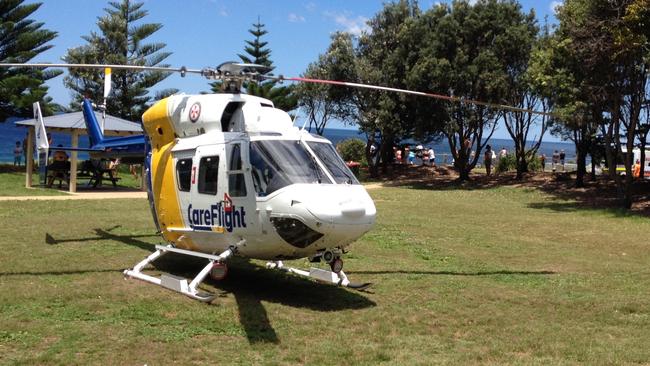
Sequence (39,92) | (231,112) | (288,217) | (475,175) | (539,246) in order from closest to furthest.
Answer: (288,217), (231,112), (539,246), (39,92), (475,175)

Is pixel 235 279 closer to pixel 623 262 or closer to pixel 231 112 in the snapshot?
pixel 231 112

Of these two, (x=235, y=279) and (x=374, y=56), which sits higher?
(x=374, y=56)

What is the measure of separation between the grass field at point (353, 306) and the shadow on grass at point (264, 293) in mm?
24

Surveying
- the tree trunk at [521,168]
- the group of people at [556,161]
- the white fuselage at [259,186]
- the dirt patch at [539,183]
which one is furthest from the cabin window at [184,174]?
the group of people at [556,161]

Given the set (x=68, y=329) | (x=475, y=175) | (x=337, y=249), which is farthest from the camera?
(x=475, y=175)

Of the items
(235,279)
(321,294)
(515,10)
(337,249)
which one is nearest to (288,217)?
(337,249)

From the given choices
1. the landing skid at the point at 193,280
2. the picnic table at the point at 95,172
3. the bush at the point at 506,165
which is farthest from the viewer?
the bush at the point at 506,165

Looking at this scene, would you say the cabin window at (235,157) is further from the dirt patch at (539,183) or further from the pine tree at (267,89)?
the pine tree at (267,89)

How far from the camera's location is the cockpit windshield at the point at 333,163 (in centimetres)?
715

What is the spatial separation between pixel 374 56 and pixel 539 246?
20.9 meters

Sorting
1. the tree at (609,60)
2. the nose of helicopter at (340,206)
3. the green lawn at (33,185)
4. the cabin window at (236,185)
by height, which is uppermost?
the tree at (609,60)

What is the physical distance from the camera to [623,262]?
34.5ft

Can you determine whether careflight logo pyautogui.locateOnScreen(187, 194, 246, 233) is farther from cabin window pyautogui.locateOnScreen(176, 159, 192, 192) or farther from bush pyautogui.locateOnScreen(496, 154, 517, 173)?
bush pyautogui.locateOnScreen(496, 154, 517, 173)

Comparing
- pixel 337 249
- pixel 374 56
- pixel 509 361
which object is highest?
pixel 374 56
